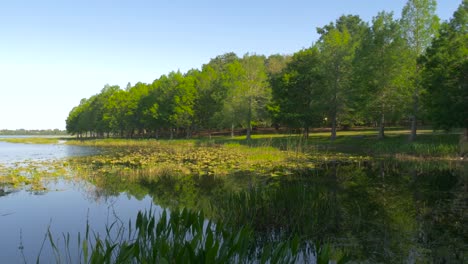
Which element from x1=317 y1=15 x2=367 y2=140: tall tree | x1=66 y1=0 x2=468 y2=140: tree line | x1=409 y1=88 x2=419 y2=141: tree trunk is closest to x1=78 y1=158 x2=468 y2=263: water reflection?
x1=66 y1=0 x2=468 y2=140: tree line

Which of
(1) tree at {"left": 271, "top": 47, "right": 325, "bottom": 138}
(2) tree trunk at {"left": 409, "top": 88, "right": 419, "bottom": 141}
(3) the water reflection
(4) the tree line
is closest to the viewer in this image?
(3) the water reflection

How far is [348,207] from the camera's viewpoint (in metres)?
10.4

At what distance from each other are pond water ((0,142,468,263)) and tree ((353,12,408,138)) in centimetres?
2081

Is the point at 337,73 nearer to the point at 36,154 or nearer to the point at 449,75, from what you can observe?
the point at 449,75

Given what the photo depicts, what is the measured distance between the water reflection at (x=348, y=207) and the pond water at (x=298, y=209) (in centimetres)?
2

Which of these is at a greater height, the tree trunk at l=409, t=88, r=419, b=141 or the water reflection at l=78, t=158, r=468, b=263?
the tree trunk at l=409, t=88, r=419, b=141

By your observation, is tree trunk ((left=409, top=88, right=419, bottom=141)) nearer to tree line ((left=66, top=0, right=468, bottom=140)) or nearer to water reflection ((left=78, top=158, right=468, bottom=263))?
tree line ((left=66, top=0, right=468, bottom=140))

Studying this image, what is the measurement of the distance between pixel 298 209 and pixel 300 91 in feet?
133

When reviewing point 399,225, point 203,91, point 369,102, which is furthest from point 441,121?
point 203,91

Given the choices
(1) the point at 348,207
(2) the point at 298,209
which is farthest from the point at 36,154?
(2) the point at 298,209

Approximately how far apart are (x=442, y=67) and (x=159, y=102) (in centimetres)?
5436

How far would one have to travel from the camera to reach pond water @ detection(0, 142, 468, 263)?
7175mm

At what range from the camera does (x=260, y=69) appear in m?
51.2

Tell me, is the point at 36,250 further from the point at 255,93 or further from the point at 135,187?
the point at 255,93
